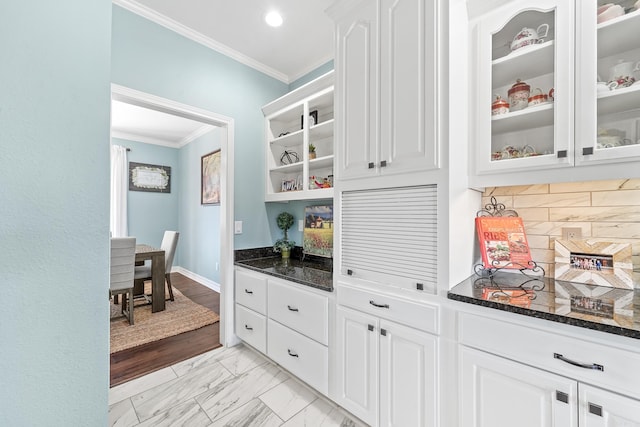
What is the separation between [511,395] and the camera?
1037mm

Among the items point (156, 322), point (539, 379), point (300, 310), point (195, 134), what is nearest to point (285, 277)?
point (300, 310)

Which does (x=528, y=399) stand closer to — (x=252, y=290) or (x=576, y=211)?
(x=576, y=211)

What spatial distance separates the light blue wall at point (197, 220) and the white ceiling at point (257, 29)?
1.95 meters

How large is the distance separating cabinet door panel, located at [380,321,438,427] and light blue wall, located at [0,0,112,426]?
119 centimetres

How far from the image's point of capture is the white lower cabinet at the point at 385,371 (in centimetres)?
127

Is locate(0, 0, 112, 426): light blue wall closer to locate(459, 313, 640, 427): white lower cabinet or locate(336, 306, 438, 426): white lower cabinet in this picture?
locate(336, 306, 438, 426): white lower cabinet

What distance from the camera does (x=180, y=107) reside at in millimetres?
2209

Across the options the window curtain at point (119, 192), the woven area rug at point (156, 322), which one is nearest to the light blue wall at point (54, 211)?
the woven area rug at point (156, 322)

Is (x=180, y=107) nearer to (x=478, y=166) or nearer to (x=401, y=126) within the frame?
(x=401, y=126)

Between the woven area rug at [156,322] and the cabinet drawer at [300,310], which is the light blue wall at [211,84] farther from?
the woven area rug at [156,322]

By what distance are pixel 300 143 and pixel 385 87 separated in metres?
1.42

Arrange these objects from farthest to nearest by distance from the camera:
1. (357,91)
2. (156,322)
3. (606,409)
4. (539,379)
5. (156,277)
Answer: (156,277), (156,322), (357,91), (539,379), (606,409)

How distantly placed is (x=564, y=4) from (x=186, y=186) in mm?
5561

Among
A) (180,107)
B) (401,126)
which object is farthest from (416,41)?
(180,107)
